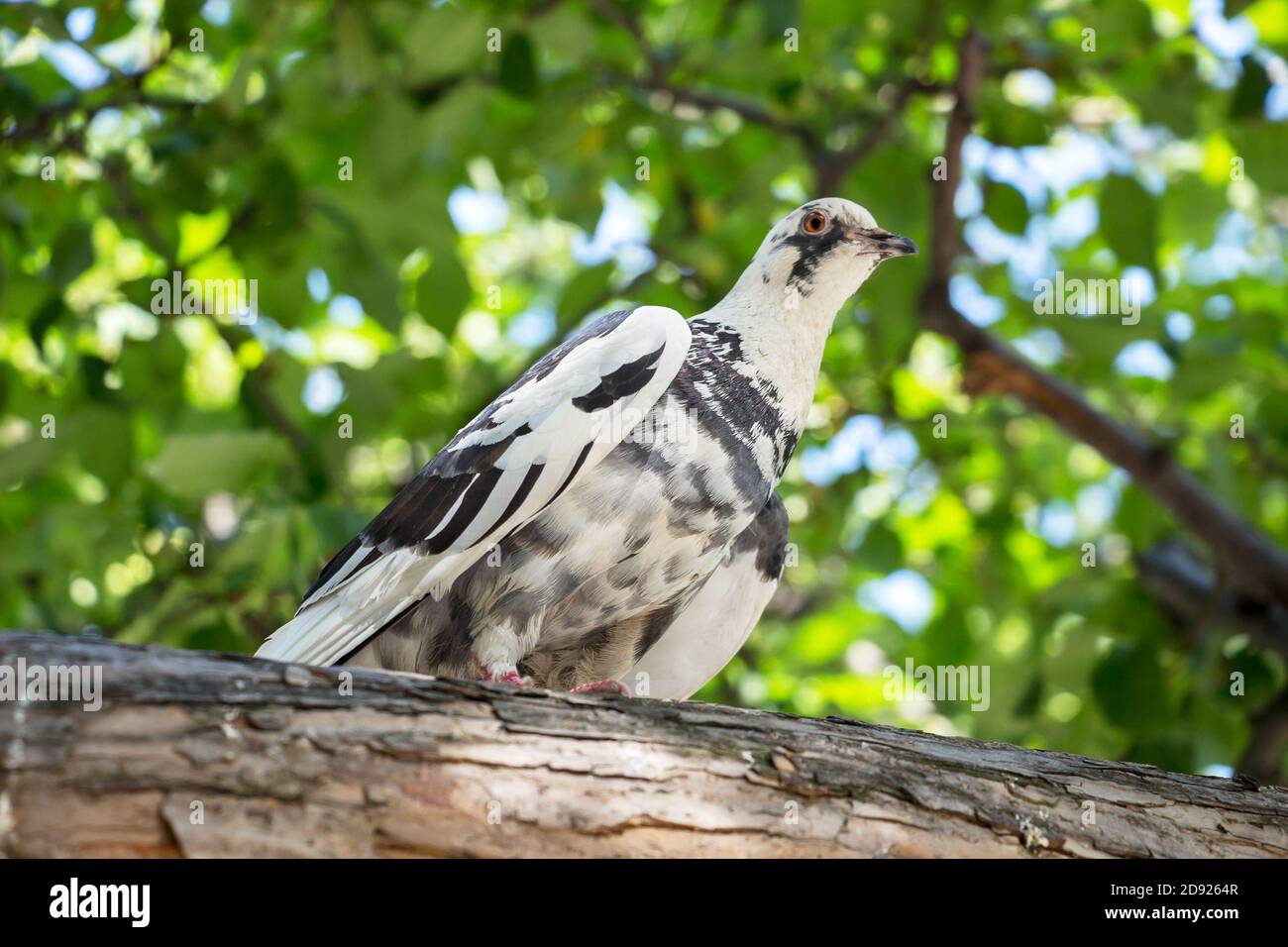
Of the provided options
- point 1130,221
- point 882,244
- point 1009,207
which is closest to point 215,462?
point 882,244

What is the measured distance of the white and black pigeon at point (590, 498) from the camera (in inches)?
106

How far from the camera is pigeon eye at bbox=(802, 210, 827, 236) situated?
3.05m

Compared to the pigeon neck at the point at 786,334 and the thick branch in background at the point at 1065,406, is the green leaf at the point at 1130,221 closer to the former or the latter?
the thick branch in background at the point at 1065,406

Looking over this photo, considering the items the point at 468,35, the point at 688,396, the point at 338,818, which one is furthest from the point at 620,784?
the point at 468,35

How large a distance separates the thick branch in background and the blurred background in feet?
0.09

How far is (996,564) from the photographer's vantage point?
618 centimetres

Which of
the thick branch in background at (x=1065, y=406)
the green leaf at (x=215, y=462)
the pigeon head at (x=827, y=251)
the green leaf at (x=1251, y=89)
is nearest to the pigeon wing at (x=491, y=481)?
the pigeon head at (x=827, y=251)

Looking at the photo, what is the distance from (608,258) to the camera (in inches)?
198

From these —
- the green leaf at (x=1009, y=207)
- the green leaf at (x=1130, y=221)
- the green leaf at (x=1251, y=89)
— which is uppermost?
the green leaf at (x=1251, y=89)

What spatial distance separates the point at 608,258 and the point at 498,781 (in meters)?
3.26

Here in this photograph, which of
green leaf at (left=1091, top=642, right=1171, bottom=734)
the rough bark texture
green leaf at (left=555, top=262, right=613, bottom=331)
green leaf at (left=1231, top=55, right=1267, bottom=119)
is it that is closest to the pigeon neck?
the rough bark texture

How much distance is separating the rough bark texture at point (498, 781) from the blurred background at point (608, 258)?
6.35 ft

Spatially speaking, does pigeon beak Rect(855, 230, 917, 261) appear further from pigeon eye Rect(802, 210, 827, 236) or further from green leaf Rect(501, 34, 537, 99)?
green leaf Rect(501, 34, 537, 99)

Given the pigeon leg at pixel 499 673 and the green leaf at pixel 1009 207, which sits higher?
the green leaf at pixel 1009 207
